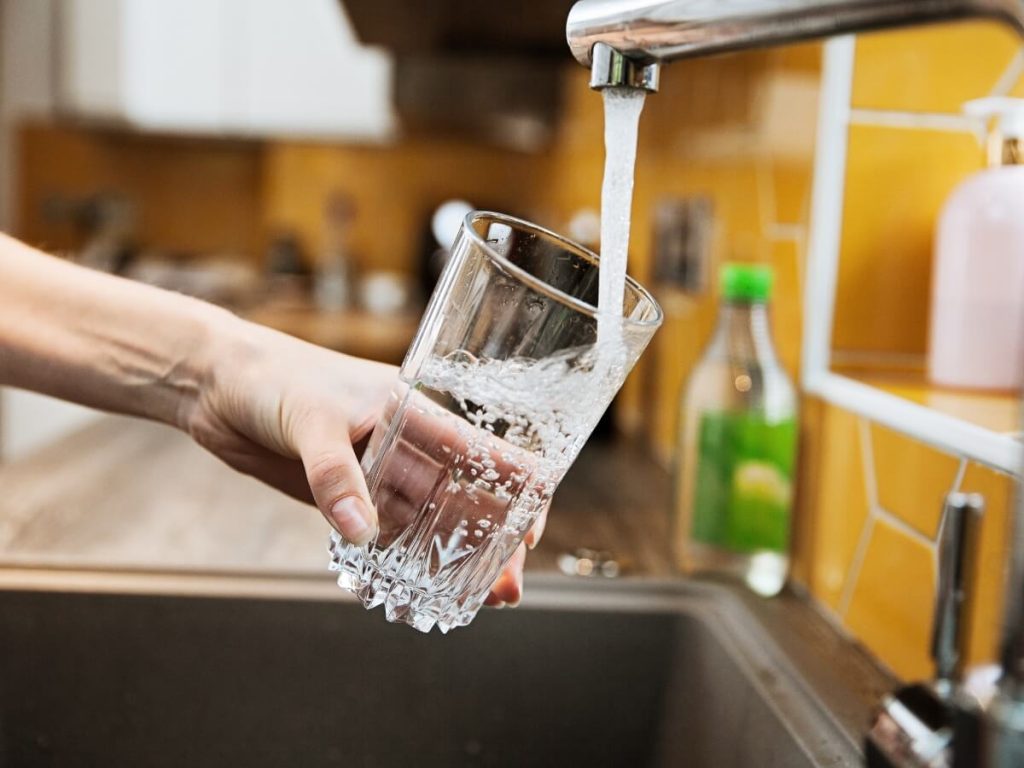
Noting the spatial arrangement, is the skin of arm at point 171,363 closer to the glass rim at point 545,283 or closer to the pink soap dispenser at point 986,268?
the glass rim at point 545,283

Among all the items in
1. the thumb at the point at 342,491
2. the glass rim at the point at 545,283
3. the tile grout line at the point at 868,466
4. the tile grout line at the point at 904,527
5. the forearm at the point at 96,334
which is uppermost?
the glass rim at the point at 545,283

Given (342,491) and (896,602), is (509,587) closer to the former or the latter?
(342,491)

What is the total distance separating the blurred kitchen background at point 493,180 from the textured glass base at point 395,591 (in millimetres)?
284

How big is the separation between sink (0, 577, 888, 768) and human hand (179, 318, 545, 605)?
0.40ft

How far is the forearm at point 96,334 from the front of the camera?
2.37 feet

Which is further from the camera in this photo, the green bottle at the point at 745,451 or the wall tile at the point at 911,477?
the green bottle at the point at 745,451

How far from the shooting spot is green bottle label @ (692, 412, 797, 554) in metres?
0.84

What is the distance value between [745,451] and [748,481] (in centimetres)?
2

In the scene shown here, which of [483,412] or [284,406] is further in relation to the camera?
[284,406]

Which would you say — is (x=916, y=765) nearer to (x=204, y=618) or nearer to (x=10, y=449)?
(x=204, y=618)

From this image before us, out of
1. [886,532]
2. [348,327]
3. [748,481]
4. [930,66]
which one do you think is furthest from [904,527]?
[348,327]

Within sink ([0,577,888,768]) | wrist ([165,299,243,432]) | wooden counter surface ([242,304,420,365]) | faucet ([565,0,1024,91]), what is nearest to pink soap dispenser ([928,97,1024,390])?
sink ([0,577,888,768])

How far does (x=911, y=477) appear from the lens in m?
0.67

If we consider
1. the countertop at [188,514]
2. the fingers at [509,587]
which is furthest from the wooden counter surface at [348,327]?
the fingers at [509,587]
